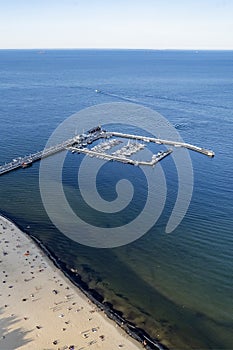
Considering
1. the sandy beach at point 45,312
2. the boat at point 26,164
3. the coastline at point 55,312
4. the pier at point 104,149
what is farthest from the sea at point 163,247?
the sandy beach at point 45,312

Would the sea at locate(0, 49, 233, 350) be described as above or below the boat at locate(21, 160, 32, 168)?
below

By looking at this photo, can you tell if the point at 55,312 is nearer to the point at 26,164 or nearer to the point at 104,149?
the point at 26,164

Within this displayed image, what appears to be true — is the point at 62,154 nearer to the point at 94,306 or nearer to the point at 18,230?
the point at 18,230

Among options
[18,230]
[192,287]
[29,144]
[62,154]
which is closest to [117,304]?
[192,287]

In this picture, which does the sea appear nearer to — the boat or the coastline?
the boat

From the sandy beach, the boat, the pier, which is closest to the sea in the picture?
the boat

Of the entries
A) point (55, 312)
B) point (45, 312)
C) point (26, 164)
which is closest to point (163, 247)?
point (55, 312)

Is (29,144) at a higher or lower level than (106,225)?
higher

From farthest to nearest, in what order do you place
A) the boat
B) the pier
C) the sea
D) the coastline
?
the pier
the boat
the sea
the coastline
